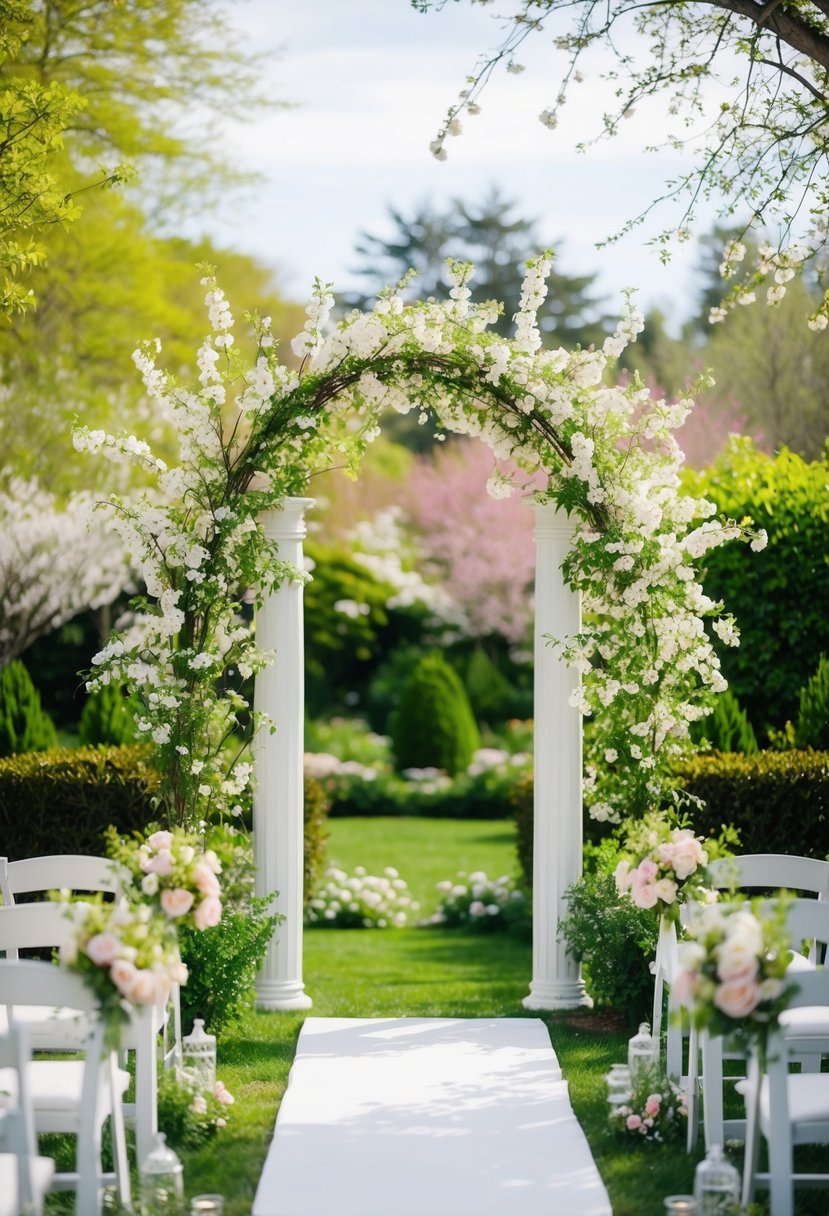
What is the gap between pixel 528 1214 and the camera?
13.3 ft

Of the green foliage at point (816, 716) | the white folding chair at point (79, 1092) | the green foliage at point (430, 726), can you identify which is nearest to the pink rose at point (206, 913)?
the white folding chair at point (79, 1092)

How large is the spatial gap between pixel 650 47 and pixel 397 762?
1007cm

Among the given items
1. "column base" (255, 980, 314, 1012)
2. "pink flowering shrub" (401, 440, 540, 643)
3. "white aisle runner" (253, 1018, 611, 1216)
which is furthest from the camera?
"pink flowering shrub" (401, 440, 540, 643)

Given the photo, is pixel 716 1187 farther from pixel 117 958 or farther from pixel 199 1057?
pixel 199 1057

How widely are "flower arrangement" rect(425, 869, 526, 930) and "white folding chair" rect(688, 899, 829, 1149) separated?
4.67 meters

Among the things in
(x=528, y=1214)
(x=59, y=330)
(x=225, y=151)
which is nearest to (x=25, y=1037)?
(x=528, y=1214)

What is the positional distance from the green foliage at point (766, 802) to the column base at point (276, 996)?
2.20m

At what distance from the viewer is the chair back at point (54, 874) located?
5293 millimetres

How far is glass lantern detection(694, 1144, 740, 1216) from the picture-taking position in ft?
12.1

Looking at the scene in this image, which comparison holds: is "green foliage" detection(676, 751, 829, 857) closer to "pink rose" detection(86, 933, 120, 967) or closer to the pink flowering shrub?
"pink rose" detection(86, 933, 120, 967)

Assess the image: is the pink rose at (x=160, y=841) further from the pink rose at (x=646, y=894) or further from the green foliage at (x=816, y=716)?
the green foliage at (x=816, y=716)

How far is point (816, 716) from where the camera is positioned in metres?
7.72

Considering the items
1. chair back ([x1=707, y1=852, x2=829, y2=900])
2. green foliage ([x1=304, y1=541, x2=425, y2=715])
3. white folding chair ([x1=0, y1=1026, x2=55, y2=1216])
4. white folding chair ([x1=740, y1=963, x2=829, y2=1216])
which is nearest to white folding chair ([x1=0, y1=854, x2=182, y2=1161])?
white folding chair ([x1=0, y1=1026, x2=55, y2=1216])

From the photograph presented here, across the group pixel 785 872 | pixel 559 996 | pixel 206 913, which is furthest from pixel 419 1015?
pixel 206 913
